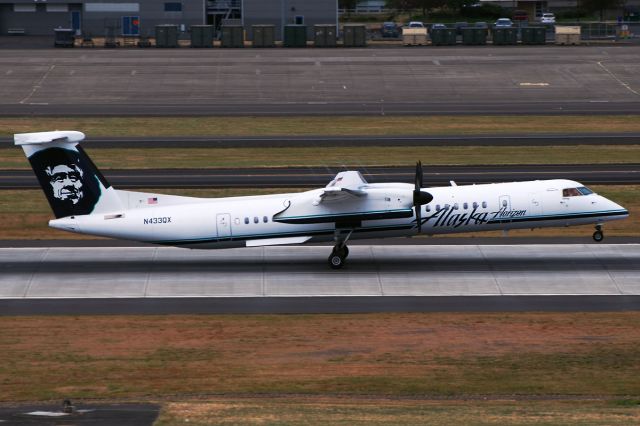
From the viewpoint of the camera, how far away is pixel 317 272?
39.6 metres

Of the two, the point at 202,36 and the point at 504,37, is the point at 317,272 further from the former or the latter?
the point at 504,37

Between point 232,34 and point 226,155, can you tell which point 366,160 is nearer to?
point 226,155

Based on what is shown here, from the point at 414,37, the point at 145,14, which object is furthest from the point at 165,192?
the point at 145,14

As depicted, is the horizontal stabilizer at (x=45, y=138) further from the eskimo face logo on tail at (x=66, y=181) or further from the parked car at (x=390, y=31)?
the parked car at (x=390, y=31)

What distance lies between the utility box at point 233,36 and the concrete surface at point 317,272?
226 feet

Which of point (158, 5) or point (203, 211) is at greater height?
point (158, 5)

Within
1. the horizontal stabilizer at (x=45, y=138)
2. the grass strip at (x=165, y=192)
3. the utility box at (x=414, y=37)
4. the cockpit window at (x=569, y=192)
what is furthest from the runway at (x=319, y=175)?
the utility box at (x=414, y=37)

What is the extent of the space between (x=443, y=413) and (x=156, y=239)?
655 inches

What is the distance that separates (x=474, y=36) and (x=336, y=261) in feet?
250

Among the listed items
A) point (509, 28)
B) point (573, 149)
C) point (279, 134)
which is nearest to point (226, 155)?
point (279, 134)

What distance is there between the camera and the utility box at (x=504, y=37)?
110938 mm

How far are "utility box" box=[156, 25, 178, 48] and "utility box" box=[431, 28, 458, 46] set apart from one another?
86.5ft

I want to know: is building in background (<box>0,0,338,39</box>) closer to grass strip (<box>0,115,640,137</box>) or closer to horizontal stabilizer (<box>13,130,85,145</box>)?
grass strip (<box>0,115,640,137</box>)

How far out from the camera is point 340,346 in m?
31.0
